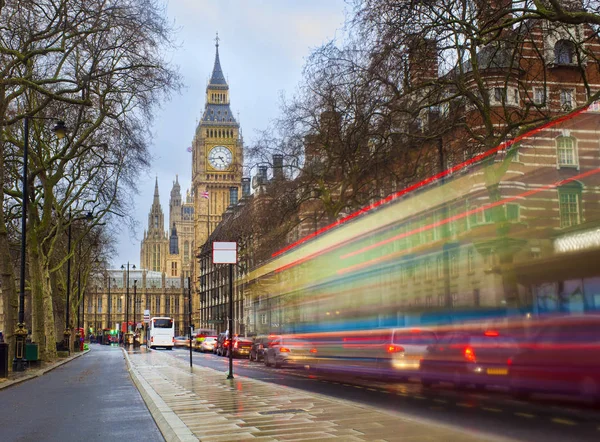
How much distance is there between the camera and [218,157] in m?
187

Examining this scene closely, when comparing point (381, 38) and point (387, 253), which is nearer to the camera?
point (387, 253)

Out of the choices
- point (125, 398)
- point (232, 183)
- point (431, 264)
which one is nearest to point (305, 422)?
point (431, 264)

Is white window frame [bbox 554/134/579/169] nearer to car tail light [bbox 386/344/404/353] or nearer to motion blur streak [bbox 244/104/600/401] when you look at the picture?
motion blur streak [bbox 244/104/600/401]

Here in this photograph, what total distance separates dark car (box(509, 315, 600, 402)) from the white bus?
68.2 m

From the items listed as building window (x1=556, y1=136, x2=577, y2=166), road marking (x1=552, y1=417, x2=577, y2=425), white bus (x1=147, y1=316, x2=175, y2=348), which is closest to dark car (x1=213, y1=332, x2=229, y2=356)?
white bus (x1=147, y1=316, x2=175, y2=348)

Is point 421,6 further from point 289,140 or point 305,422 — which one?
point 289,140

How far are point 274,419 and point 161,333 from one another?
227 feet

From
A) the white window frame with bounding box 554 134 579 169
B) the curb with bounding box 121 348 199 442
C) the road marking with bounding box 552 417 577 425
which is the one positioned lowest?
the road marking with bounding box 552 417 577 425

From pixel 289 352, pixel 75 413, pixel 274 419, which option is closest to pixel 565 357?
pixel 274 419

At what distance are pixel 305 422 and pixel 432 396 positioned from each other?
6.69 meters

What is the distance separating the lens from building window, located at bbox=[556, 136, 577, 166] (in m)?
11.7

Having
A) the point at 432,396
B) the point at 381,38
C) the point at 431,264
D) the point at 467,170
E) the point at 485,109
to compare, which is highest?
the point at 381,38

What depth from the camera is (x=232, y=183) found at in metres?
183

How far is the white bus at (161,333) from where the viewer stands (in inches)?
3123
